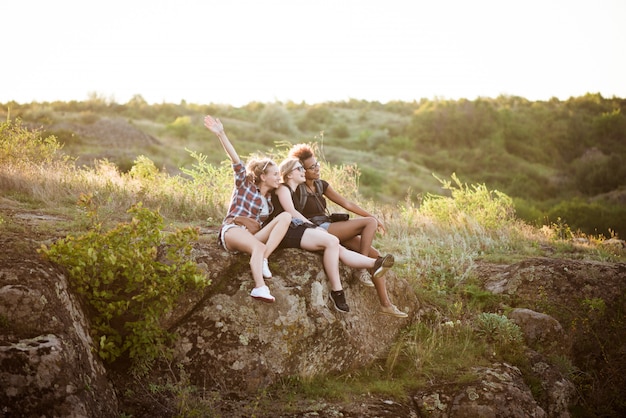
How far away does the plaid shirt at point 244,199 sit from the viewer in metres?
5.61

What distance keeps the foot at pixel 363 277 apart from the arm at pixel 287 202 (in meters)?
0.74

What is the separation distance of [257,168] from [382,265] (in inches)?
64.3

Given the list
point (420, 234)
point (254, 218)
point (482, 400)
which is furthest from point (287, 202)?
point (420, 234)

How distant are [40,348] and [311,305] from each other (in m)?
2.36

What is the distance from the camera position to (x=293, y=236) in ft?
18.0

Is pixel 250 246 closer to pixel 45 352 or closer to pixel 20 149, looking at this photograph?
pixel 45 352

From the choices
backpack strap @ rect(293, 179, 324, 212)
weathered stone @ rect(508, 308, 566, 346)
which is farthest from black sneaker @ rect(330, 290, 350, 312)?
weathered stone @ rect(508, 308, 566, 346)

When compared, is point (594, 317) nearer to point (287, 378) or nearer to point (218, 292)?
point (287, 378)

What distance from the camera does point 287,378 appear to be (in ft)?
16.0

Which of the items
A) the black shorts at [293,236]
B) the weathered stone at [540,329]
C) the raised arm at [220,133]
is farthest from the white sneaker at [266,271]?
the weathered stone at [540,329]

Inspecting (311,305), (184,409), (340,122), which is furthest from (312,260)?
(340,122)

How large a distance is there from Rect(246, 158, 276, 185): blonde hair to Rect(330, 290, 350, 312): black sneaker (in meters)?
1.43

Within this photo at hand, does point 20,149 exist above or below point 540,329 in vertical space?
above

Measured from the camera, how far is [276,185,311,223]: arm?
5.66 metres
